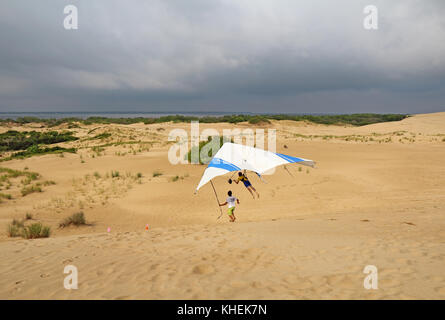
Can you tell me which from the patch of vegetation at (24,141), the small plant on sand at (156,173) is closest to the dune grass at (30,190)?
the small plant on sand at (156,173)

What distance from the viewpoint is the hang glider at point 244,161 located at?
9.57 m

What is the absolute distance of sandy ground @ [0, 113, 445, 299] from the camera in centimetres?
430

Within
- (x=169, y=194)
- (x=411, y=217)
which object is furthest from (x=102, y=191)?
(x=411, y=217)

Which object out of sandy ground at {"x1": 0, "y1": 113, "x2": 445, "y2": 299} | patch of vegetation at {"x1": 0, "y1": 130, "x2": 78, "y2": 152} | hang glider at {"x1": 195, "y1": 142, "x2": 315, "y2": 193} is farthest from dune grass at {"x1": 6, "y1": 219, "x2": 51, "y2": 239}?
patch of vegetation at {"x1": 0, "y1": 130, "x2": 78, "y2": 152}

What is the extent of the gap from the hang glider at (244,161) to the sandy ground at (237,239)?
2.07 meters

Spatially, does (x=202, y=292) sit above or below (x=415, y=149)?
below

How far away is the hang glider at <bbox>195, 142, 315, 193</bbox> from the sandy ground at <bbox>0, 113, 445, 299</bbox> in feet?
6.79

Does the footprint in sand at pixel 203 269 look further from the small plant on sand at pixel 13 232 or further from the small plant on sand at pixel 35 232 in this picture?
the small plant on sand at pixel 13 232

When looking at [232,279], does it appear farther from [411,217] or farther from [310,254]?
[411,217]

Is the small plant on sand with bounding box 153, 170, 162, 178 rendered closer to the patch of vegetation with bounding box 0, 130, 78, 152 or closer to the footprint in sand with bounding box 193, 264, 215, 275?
the footprint in sand with bounding box 193, 264, 215, 275

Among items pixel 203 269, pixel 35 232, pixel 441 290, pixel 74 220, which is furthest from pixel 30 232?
pixel 441 290

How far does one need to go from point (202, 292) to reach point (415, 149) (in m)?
29.6

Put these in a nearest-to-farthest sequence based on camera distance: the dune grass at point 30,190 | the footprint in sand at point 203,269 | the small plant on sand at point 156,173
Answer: the footprint in sand at point 203,269 → the dune grass at point 30,190 → the small plant on sand at point 156,173

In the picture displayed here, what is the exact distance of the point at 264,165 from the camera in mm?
9867
